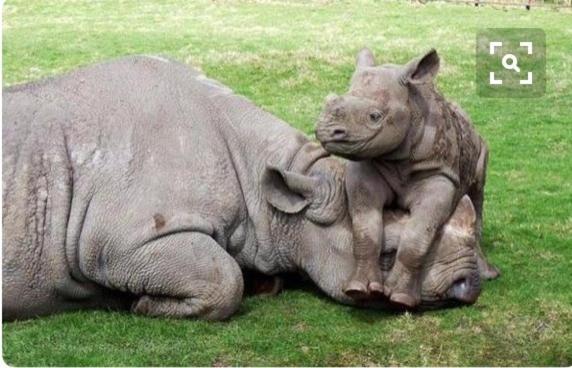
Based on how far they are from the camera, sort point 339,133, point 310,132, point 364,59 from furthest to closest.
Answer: point 310,132 → point 364,59 → point 339,133

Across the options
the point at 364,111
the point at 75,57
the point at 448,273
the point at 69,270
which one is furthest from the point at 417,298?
the point at 75,57

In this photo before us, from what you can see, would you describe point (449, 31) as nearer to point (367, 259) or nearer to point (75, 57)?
point (75, 57)

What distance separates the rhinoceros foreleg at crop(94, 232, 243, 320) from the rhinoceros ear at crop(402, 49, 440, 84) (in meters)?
1.62

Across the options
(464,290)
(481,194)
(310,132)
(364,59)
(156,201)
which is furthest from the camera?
(310,132)

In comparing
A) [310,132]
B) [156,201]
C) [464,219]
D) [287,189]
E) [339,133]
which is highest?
[339,133]

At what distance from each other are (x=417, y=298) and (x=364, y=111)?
49.2 inches

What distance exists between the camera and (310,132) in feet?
49.4

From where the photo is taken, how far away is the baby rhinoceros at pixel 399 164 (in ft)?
23.0

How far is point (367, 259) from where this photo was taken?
23.5 ft

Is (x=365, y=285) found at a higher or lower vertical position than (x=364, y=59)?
lower

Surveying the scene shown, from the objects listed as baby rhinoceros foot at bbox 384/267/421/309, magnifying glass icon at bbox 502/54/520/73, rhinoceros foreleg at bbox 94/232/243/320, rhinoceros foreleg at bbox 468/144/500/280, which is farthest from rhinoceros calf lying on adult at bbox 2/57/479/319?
magnifying glass icon at bbox 502/54/520/73

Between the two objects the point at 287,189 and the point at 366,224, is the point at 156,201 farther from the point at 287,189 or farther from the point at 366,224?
the point at 366,224


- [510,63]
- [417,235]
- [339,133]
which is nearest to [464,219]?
[417,235]

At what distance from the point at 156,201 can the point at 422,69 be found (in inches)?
74.2
